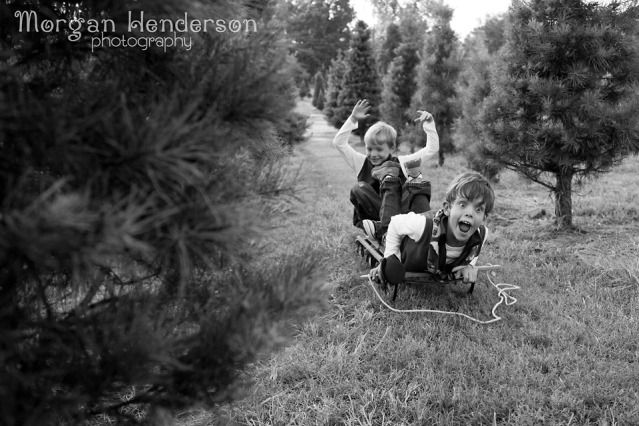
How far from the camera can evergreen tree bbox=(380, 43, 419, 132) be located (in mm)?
16297

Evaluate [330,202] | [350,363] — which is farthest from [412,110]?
[350,363]

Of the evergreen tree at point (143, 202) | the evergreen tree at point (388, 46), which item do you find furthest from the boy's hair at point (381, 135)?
the evergreen tree at point (388, 46)

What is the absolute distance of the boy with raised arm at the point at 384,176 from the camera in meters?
4.39

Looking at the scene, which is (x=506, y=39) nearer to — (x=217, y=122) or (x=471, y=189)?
(x=471, y=189)

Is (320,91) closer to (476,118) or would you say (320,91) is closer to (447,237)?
(476,118)

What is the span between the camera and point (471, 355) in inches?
118

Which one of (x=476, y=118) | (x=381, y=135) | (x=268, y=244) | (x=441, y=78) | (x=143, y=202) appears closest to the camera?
(x=143, y=202)

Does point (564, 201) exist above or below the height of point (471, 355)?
above

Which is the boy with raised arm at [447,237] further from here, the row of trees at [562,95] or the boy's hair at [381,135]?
the row of trees at [562,95]

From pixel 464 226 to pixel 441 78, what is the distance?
10889 mm

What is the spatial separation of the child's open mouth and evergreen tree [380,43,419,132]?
13114 millimetres

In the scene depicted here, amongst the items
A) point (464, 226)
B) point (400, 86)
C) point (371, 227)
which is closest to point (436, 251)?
point (464, 226)

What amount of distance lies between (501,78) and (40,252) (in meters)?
6.09

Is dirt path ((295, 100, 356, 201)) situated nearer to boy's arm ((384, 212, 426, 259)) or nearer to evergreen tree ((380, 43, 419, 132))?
boy's arm ((384, 212, 426, 259))
